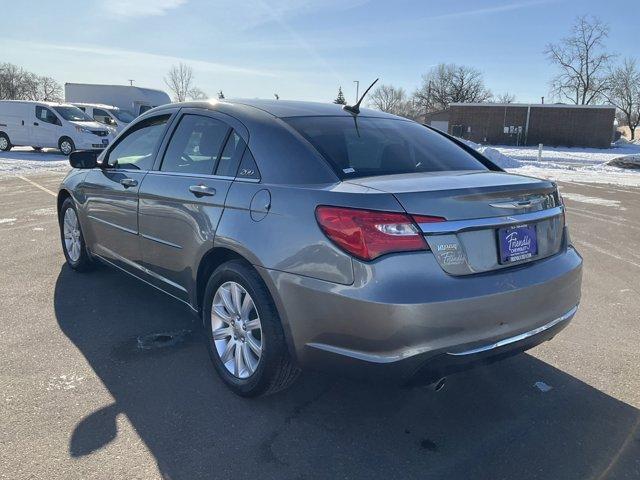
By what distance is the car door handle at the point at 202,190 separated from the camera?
3225 mm

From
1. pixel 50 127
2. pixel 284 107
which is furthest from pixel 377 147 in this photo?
pixel 50 127

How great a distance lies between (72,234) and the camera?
17.7 feet

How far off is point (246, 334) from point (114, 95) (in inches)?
1345

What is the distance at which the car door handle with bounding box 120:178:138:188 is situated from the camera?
407cm

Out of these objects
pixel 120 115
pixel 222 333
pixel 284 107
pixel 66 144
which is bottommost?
pixel 222 333

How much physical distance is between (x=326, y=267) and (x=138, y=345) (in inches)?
75.4

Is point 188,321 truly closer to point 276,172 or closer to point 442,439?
point 276,172

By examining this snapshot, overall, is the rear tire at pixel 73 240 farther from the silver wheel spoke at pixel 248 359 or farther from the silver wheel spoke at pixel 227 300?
the silver wheel spoke at pixel 248 359

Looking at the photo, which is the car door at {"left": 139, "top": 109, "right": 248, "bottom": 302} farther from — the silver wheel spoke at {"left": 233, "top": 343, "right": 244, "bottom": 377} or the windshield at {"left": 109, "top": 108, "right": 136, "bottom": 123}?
the windshield at {"left": 109, "top": 108, "right": 136, "bottom": 123}

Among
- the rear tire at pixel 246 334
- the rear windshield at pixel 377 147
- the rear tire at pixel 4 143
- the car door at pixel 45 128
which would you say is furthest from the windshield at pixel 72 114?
the rear tire at pixel 246 334

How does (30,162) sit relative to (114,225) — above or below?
below

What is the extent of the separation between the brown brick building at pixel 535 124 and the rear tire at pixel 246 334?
147 ft

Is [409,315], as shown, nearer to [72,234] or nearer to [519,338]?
[519,338]

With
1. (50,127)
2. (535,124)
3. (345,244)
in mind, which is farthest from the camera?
(535,124)
